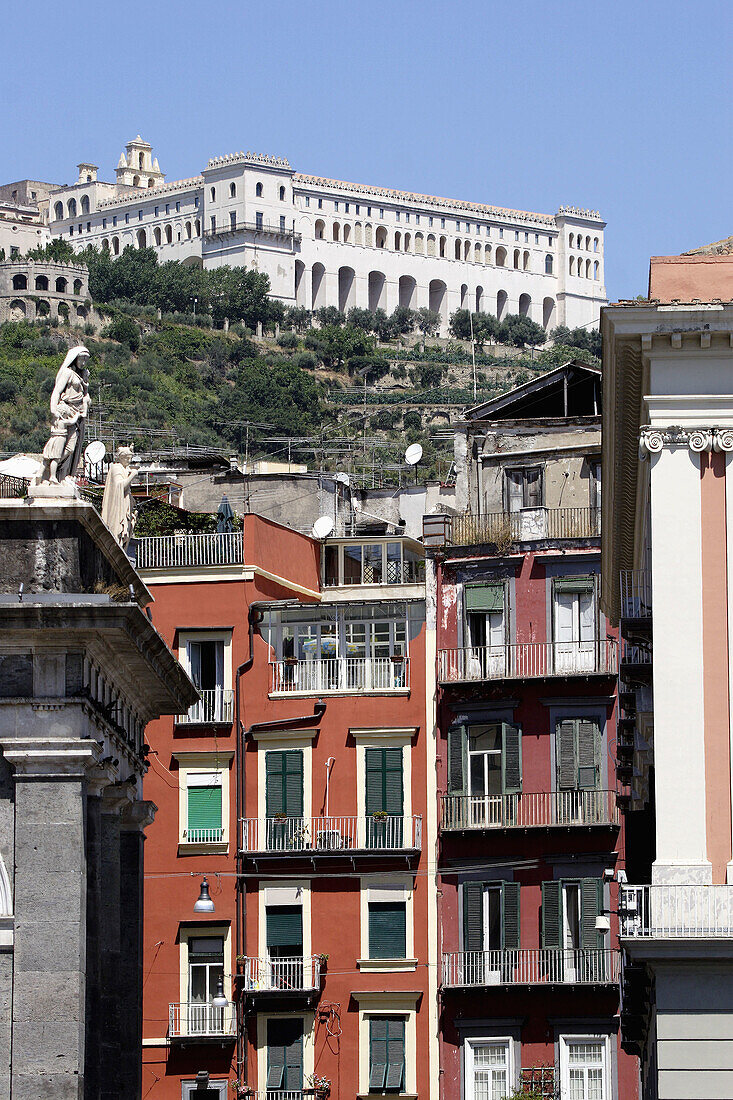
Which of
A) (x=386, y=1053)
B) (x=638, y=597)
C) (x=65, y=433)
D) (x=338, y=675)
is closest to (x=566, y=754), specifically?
(x=338, y=675)

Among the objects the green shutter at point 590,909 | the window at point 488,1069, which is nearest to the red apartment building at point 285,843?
the window at point 488,1069

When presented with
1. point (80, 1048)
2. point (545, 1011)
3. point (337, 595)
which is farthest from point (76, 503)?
point (337, 595)

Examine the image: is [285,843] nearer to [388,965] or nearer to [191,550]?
[388,965]

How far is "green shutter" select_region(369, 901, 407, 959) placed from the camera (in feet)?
187

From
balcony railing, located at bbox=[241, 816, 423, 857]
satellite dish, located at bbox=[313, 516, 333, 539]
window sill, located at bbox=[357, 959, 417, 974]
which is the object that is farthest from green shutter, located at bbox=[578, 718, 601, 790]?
satellite dish, located at bbox=[313, 516, 333, 539]

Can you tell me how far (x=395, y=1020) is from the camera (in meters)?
56.4

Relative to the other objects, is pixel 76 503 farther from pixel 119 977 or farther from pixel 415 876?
pixel 415 876

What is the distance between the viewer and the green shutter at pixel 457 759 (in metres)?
57.6

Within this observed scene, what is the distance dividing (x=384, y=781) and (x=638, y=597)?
2385 cm

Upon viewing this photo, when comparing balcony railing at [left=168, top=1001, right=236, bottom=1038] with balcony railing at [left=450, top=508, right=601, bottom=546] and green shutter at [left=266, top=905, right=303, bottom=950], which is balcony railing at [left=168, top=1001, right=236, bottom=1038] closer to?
green shutter at [left=266, top=905, right=303, bottom=950]

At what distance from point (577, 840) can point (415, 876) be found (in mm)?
3962

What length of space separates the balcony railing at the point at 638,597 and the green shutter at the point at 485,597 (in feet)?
72.9

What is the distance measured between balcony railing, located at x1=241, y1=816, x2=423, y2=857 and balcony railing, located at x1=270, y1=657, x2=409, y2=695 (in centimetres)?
324

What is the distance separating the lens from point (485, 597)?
5928 cm
